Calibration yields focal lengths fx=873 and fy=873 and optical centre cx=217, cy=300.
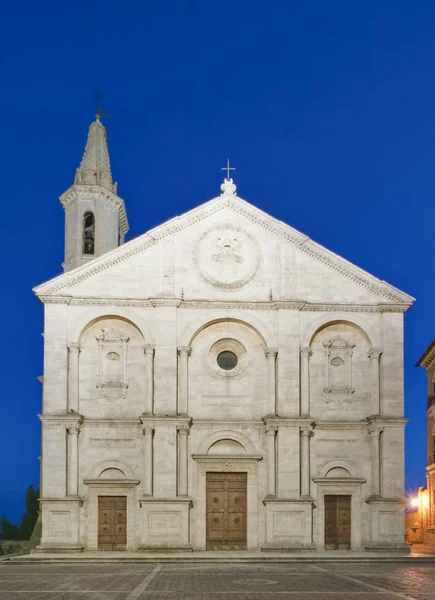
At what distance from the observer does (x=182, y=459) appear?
3419 cm

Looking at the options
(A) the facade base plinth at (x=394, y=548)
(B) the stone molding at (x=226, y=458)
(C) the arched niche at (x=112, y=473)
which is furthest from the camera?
(B) the stone molding at (x=226, y=458)

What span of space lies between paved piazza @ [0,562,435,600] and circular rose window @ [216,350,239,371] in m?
8.92

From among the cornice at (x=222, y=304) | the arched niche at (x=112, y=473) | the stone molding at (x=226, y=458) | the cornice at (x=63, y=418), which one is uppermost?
the cornice at (x=222, y=304)

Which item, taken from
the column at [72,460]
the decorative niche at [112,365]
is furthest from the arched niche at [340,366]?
the column at [72,460]

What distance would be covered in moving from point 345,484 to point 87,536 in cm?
1034

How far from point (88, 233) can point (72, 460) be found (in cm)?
1243

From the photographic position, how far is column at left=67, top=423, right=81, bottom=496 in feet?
111

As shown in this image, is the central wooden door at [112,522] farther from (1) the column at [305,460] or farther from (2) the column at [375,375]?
(2) the column at [375,375]

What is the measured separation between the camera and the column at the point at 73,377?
34438mm

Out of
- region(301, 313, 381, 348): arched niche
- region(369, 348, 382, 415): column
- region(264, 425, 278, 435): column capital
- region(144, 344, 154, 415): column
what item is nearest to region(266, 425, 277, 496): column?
region(264, 425, 278, 435): column capital

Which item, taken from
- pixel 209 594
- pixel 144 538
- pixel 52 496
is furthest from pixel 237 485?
pixel 209 594

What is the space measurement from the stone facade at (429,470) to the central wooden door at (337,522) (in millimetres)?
12717

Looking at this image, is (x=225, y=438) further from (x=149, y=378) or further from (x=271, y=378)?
(x=149, y=378)

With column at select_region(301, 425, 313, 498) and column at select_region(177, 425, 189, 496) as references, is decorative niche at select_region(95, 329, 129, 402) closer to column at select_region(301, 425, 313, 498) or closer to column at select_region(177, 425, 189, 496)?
column at select_region(177, 425, 189, 496)
